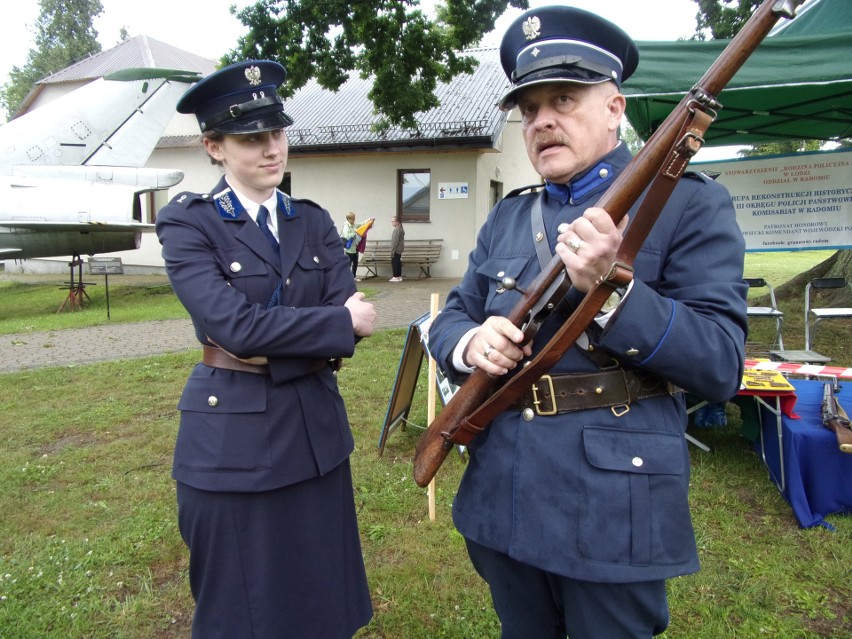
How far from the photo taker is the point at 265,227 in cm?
223

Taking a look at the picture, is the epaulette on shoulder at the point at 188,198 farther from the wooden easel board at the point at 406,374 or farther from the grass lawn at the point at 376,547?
the wooden easel board at the point at 406,374

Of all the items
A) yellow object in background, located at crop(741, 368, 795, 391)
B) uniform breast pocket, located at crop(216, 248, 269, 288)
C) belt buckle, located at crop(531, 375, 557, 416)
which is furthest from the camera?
yellow object in background, located at crop(741, 368, 795, 391)

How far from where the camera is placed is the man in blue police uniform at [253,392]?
2.02 metres

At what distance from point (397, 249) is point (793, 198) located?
12.0m

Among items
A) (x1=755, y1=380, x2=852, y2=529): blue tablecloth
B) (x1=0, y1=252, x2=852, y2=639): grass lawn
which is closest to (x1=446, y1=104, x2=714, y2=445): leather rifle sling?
(x1=0, y1=252, x2=852, y2=639): grass lawn

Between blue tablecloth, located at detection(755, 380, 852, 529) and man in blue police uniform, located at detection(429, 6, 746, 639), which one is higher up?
man in blue police uniform, located at detection(429, 6, 746, 639)

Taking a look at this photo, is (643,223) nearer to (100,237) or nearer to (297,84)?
(297,84)

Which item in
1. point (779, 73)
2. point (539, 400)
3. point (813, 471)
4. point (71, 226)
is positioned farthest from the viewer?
point (71, 226)

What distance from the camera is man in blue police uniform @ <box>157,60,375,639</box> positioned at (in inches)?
79.4

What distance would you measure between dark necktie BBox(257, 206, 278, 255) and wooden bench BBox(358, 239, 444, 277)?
15989 millimetres

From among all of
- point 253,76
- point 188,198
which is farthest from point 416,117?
point 188,198

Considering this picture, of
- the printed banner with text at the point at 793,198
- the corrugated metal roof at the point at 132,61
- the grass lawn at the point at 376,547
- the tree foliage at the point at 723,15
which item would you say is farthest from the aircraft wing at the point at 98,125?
the printed banner with text at the point at 793,198

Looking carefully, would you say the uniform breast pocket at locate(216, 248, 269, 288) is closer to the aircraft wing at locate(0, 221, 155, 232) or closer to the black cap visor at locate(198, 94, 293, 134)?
the black cap visor at locate(198, 94, 293, 134)

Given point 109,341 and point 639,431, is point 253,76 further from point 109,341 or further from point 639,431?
point 109,341
